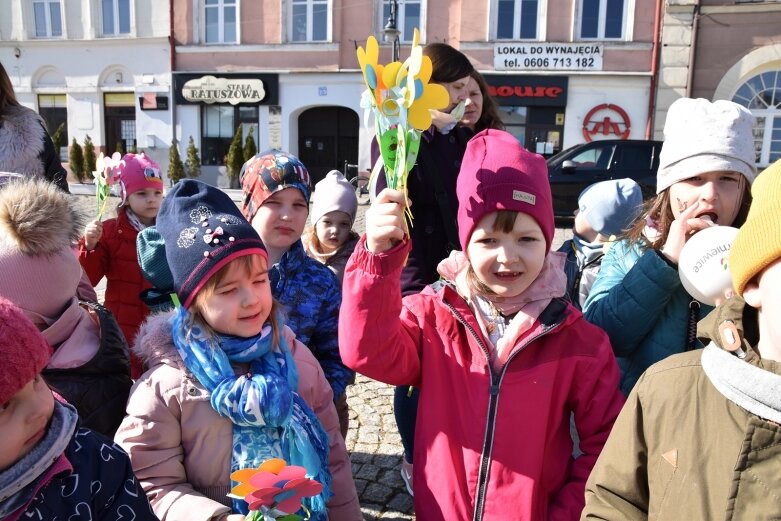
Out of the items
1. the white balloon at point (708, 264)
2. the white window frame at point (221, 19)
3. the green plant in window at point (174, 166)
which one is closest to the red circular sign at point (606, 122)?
the white window frame at point (221, 19)

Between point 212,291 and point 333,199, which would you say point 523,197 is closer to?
point 212,291

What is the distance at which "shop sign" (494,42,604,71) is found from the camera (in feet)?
50.8

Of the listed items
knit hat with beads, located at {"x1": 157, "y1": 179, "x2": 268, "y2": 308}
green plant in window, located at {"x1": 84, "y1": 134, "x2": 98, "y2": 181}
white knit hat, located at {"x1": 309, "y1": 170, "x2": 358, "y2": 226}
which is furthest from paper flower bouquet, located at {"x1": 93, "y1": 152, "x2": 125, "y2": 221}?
green plant in window, located at {"x1": 84, "y1": 134, "x2": 98, "y2": 181}

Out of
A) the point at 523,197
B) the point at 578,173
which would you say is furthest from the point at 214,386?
the point at 578,173

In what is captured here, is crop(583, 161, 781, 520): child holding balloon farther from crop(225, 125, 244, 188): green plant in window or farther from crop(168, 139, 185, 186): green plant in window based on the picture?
crop(168, 139, 185, 186): green plant in window

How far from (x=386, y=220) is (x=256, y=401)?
0.57 meters

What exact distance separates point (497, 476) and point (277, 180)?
1307 millimetres

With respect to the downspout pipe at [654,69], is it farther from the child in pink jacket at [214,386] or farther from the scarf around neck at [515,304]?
the child in pink jacket at [214,386]

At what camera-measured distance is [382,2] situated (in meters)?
16.4

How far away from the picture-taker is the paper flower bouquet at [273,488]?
121 cm

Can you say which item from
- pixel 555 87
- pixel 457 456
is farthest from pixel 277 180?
pixel 555 87

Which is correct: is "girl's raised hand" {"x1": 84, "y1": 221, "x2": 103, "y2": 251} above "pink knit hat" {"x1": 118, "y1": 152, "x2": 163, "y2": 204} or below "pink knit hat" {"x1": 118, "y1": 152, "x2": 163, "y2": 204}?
below

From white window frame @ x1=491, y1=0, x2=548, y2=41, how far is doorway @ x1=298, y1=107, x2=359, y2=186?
479cm

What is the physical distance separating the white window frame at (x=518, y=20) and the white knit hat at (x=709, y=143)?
15.2 meters
